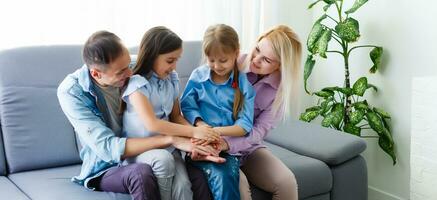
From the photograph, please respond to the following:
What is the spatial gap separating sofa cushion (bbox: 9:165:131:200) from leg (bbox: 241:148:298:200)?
523 millimetres

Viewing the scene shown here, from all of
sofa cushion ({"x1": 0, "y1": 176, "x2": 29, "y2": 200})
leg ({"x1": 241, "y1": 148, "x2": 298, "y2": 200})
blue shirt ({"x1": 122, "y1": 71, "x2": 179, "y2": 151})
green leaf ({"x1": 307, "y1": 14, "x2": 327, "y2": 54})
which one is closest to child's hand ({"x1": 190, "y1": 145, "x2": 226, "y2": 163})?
blue shirt ({"x1": 122, "y1": 71, "x2": 179, "y2": 151})

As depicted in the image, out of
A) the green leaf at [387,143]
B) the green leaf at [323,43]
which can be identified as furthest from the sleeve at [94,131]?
the green leaf at [387,143]

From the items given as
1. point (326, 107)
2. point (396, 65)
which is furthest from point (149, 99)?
point (396, 65)

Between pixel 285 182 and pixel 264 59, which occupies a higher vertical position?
pixel 264 59

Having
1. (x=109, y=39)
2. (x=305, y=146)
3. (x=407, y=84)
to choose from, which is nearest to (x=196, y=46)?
(x=305, y=146)

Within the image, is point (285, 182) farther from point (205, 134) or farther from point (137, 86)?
point (137, 86)

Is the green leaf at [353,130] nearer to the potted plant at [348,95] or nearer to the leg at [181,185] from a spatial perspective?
the potted plant at [348,95]

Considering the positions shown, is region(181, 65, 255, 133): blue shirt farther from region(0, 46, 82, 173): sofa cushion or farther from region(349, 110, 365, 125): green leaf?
region(349, 110, 365, 125): green leaf

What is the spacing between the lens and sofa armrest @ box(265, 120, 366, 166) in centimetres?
246

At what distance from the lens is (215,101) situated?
2.08 meters

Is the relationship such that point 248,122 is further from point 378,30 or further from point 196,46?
point 378,30

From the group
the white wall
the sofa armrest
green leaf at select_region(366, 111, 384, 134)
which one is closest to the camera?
the sofa armrest

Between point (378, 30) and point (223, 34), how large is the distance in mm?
1402

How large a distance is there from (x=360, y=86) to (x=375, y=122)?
0.22m
